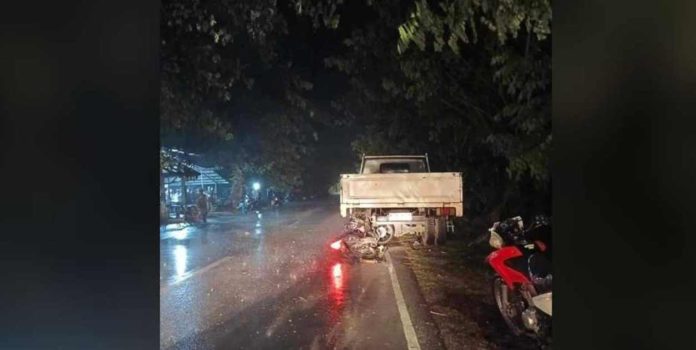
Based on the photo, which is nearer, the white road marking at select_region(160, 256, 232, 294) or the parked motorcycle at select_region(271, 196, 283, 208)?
the white road marking at select_region(160, 256, 232, 294)

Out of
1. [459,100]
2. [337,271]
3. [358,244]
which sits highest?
[459,100]

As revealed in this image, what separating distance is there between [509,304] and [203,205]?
1260mm

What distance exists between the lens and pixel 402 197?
7.18 ft

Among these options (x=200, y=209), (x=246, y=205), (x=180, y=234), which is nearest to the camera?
(x=180, y=234)

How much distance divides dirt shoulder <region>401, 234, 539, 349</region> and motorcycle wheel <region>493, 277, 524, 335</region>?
22 mm

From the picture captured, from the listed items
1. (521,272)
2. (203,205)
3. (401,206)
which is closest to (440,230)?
(401,206)

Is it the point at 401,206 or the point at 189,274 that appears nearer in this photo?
the point at 189,274

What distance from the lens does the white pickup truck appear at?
2.10 meters

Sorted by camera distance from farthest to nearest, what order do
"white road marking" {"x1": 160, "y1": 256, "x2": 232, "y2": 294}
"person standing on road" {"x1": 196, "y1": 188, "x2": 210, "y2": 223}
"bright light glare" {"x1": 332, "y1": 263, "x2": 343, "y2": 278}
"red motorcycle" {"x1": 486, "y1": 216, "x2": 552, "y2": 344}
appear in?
"bright light glare" {"x1": 332, "y1": 263, "x2": 343, "y2": 278}
"person standing on road" {"x1": 196, "y1": 188, "x2": 210, "y2": 223}
"red motorcycle" {"x1": 486, "y1": 216, "x2": 552, "y2": 344}
"white road marking" {"x1": 160, "y1": 256, "x2": 232, "y2": 294}

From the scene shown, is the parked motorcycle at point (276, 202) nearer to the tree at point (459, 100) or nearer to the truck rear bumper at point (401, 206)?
the truck rear bumper at point (401, 206)

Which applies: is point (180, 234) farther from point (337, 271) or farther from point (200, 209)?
point (337, 271)

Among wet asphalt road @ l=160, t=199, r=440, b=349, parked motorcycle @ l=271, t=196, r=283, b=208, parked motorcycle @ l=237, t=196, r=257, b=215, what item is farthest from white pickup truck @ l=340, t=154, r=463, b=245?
parked motorcycle @ l=237, t=196, r=257, b=215

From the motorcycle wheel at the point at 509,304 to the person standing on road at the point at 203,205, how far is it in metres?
1.16

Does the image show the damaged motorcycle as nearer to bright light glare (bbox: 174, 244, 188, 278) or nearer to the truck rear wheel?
the truck rear wheel
